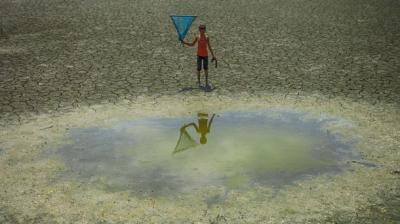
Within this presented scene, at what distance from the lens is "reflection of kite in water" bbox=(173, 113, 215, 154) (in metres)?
9.99

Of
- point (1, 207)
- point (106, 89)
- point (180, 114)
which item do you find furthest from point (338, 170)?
point (106, 89)

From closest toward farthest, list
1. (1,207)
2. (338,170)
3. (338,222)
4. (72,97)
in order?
(338,222) → (1,207) → (338,170) → (72,97)

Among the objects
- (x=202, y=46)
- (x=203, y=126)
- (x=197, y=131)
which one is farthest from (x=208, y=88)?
(x=197, y=131)

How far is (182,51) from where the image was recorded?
56.5 ft

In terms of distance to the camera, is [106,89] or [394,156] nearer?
[394,156]

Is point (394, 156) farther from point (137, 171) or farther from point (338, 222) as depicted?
point (137, 171)

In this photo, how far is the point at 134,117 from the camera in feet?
37.3

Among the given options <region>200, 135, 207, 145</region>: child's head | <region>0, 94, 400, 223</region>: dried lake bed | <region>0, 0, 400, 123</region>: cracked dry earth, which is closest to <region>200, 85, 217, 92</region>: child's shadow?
<region>0, 0, 400, 123</region>: cracked dry earth

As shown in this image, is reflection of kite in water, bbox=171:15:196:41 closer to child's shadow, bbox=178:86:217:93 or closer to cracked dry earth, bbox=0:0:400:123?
cracked dry earth, bbox=0:0:400:123

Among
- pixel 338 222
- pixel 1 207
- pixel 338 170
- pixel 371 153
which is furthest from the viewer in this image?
pixel 371 153

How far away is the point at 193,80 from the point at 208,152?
15.4ft

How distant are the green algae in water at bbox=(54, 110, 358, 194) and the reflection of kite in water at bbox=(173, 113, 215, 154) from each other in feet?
0.08

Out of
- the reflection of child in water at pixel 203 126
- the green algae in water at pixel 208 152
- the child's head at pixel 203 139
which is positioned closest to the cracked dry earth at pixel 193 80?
the green algae in water at pixel 208 152

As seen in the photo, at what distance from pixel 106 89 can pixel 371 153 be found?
279 inches
